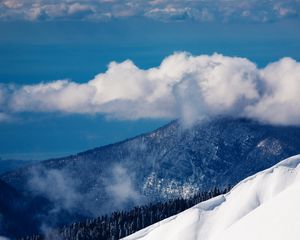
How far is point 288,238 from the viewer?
584ft

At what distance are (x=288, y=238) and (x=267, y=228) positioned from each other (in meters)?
13.6

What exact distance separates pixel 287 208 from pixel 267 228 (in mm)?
10540

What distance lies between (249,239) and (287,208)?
14097 mm

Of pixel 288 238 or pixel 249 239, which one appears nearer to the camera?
pixel 288 238

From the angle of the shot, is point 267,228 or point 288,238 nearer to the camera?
point 288,238

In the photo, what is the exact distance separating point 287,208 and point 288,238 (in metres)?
21.8

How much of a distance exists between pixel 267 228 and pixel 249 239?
16.3 ft

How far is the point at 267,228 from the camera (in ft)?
628

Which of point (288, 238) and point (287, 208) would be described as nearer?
point (288, 238)

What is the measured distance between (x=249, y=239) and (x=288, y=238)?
15.6 m
